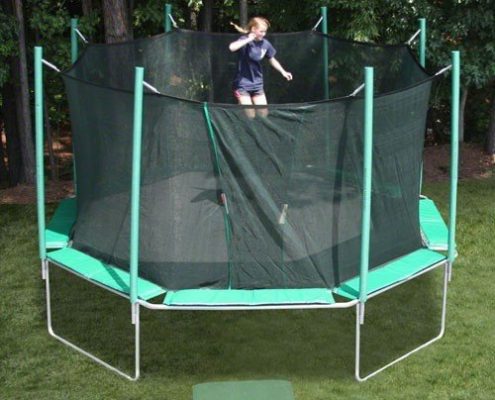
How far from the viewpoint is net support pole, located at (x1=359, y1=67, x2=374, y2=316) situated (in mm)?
6262

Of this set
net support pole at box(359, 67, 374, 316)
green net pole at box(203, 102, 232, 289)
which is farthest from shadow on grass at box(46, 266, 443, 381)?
net support pole at box(359, 67, 374, 316)

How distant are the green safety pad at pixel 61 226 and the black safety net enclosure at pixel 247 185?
291 mm

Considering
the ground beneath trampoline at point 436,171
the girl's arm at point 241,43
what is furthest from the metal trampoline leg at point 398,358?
the ground beneath trampoline at point 436,171

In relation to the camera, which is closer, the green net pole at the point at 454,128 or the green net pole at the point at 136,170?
the green net pole at the point at 136,170

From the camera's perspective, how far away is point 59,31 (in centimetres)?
1173

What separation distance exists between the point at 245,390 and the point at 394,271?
1.39m

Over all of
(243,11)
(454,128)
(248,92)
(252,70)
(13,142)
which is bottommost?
(13,142)

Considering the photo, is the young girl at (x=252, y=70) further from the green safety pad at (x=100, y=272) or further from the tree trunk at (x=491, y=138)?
the tree trunk at (x=491, y=138)

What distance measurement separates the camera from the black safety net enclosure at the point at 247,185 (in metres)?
6.47

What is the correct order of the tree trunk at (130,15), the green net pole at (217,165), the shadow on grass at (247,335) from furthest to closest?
1. the tree trunk at (130,15)
2. the shadow on grass at (247,335)
3. the green net pole at (217,165)

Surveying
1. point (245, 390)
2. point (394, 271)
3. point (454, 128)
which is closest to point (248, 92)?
point (454, 128)

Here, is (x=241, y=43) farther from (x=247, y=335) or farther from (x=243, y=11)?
(x=243, y=11)

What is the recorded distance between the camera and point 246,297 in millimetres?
6602

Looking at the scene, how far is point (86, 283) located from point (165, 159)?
113 inches
